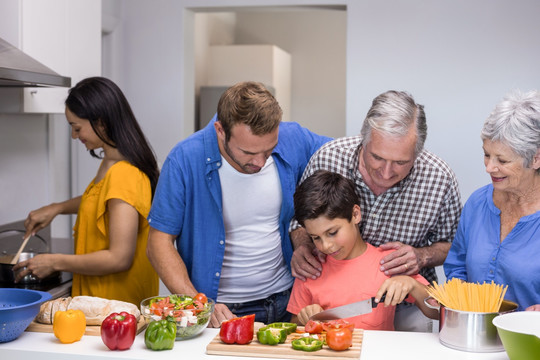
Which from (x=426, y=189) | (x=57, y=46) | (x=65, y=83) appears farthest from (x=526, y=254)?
(x=57, y=46)

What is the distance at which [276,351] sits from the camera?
163cm

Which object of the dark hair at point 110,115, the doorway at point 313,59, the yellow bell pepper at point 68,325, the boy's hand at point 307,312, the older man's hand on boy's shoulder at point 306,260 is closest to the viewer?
the yellow bell pepper at point 68,325

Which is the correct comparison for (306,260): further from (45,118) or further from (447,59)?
(447,59)

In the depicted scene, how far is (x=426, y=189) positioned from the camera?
211cm

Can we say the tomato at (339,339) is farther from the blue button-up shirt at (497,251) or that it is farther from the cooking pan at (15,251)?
the cooking pan at (15,251)

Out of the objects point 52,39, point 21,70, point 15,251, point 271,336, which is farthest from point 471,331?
point 52,39

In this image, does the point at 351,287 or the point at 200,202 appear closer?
the point at 351,287

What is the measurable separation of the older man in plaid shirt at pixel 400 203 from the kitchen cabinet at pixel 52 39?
52.1 inches

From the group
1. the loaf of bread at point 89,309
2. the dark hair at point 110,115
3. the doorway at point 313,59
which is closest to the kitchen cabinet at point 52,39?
the dark hair at point 110,115

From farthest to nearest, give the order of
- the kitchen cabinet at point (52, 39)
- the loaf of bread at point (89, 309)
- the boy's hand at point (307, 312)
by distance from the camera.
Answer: the kitchen cabinet at point (52, 39)
the boy's hand at point (307, 312)
the loaf of bread at point (89, 309)

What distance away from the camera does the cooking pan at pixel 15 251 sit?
8.20 ft

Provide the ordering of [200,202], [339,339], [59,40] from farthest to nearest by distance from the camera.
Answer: [59,40]
[200,202]
[339,339]

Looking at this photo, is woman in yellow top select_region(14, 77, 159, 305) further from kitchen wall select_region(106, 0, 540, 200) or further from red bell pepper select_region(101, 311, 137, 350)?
kitchen wall select_region(106, 0, 540, 200)

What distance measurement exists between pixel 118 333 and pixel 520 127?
1.15 metres
